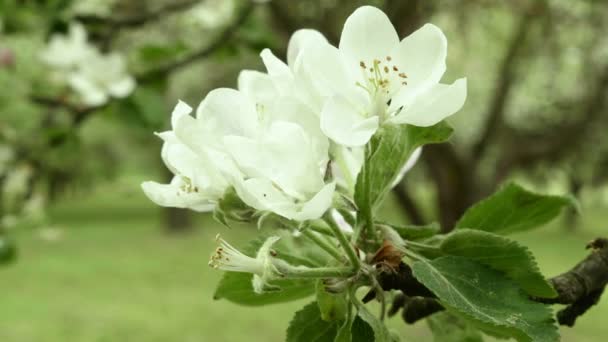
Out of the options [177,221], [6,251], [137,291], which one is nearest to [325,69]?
[6,251]

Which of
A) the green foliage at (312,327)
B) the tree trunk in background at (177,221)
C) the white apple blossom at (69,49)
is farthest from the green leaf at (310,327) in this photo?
the tree trunk in background at (177,221)

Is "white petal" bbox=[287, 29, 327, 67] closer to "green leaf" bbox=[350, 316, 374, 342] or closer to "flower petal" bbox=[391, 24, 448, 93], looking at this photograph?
"flower petal" bbox=[391, 24, 448, 93]

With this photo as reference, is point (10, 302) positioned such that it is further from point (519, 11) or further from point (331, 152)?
point (331, 152)

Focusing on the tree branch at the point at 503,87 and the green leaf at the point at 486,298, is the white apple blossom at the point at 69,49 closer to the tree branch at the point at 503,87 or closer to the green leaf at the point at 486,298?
the green leaf at the point at 486,298

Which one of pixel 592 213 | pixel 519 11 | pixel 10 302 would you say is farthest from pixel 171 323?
pixel 592 213

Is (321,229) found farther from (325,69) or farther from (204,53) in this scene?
(204,53)
